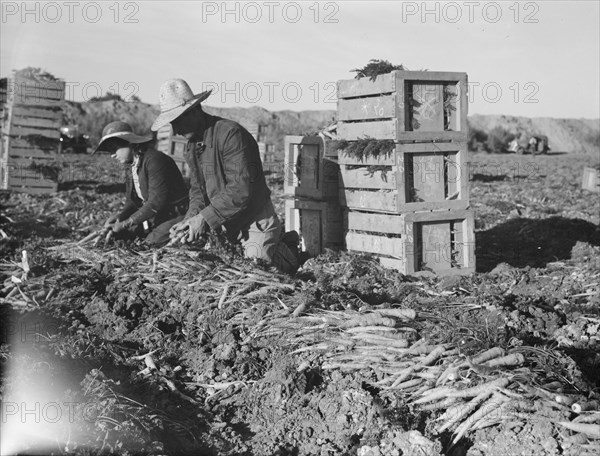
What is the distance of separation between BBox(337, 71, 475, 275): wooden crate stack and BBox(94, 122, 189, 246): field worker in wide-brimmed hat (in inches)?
86.5

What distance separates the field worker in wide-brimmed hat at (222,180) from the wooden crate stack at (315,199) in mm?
746

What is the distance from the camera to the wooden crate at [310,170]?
28.1 ft

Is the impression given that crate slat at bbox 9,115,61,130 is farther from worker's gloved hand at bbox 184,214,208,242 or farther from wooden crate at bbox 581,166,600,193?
wooden crate at bbox 581,166,600,193

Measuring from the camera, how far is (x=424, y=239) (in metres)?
7.71

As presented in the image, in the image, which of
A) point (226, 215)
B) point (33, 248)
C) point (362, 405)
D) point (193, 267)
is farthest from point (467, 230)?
point (33, 248)

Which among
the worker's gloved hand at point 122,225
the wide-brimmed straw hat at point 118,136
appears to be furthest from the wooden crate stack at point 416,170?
the worker's gloved hand at point 122,225

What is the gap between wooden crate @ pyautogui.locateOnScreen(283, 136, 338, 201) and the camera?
8570 millimetres

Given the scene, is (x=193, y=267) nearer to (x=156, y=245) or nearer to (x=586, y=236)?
(x=156, y=245)

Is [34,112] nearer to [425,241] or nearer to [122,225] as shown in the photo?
[122,225]

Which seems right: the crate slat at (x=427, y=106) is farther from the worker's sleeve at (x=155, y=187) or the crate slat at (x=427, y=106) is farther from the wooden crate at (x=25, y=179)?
the wooden crate at (x=25, y=179)

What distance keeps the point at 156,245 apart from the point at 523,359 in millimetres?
4795

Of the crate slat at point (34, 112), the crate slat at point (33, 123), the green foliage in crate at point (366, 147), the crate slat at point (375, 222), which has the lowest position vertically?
the crate slat at point (375, 222)

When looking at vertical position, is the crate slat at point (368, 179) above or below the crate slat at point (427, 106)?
below

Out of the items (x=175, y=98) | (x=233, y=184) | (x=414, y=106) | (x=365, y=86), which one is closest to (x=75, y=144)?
(x=175, y=98)
